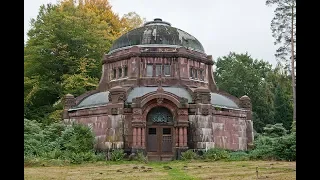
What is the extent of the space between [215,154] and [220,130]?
11.1 feet

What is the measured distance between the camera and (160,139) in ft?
94.5

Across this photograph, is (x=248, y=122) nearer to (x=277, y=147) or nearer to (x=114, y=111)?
(x=277, y=147)

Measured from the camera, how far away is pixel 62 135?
27734 mm

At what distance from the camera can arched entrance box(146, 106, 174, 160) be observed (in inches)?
1128

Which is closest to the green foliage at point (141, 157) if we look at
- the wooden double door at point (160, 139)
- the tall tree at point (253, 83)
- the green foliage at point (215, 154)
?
the wooden double door at point (160, 139)

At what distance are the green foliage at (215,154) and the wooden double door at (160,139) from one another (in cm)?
235

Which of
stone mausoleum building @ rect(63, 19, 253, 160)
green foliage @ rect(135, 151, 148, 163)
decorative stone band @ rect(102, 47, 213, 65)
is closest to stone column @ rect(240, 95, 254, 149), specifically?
stone mausoleum building @ rect(63, 19, 253, 160)

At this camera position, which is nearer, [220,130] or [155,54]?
[220,130]

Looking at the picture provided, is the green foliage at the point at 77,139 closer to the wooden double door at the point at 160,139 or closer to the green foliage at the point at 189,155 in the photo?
the wooden double door at the point at 160,139

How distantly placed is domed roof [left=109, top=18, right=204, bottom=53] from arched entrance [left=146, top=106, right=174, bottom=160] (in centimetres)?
651

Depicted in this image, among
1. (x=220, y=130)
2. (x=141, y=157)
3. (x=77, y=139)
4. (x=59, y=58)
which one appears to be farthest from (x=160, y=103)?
(x=59, y=58)

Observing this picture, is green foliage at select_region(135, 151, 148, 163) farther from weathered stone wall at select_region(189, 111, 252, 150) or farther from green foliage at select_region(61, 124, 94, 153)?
weathered stone wall at select_region(189, 111, 252, 150)
